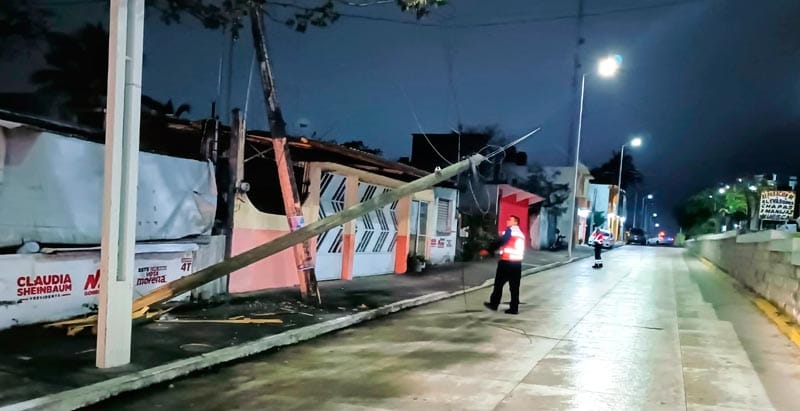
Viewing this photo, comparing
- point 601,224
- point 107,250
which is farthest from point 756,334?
point 601,224

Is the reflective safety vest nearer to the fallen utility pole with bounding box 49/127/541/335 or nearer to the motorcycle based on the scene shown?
the fallen utility pole with bounding box 49/127/541/335

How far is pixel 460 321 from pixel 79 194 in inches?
250

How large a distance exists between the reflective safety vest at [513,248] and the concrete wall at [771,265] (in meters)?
4.59

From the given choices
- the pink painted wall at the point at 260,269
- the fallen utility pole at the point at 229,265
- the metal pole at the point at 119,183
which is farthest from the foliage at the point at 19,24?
the metal pole at the point at 119,183

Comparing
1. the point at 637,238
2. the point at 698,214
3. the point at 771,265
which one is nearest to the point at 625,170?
the point at 698,214

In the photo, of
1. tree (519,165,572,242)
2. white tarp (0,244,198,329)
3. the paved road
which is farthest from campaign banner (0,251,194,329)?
tree (519,165,572,242)

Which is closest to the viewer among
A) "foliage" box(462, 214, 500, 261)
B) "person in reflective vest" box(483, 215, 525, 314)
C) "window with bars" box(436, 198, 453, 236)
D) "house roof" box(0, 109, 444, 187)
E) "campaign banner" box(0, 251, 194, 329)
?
"campaign banner" box(0, 251, 194, 329)

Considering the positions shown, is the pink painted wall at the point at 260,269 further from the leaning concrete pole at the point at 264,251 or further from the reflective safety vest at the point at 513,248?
the reflective safety vest at the point at 513,248

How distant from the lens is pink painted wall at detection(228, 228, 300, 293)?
485 inches

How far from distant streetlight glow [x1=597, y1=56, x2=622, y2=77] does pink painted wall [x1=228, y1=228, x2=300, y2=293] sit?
1433 cm

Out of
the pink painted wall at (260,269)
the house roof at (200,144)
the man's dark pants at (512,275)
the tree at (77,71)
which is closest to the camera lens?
the house roof at (200,144)

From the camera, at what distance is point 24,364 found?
6.61 meters

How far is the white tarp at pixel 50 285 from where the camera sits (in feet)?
26.2

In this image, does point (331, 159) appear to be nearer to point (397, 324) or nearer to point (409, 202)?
point (397, 324)
